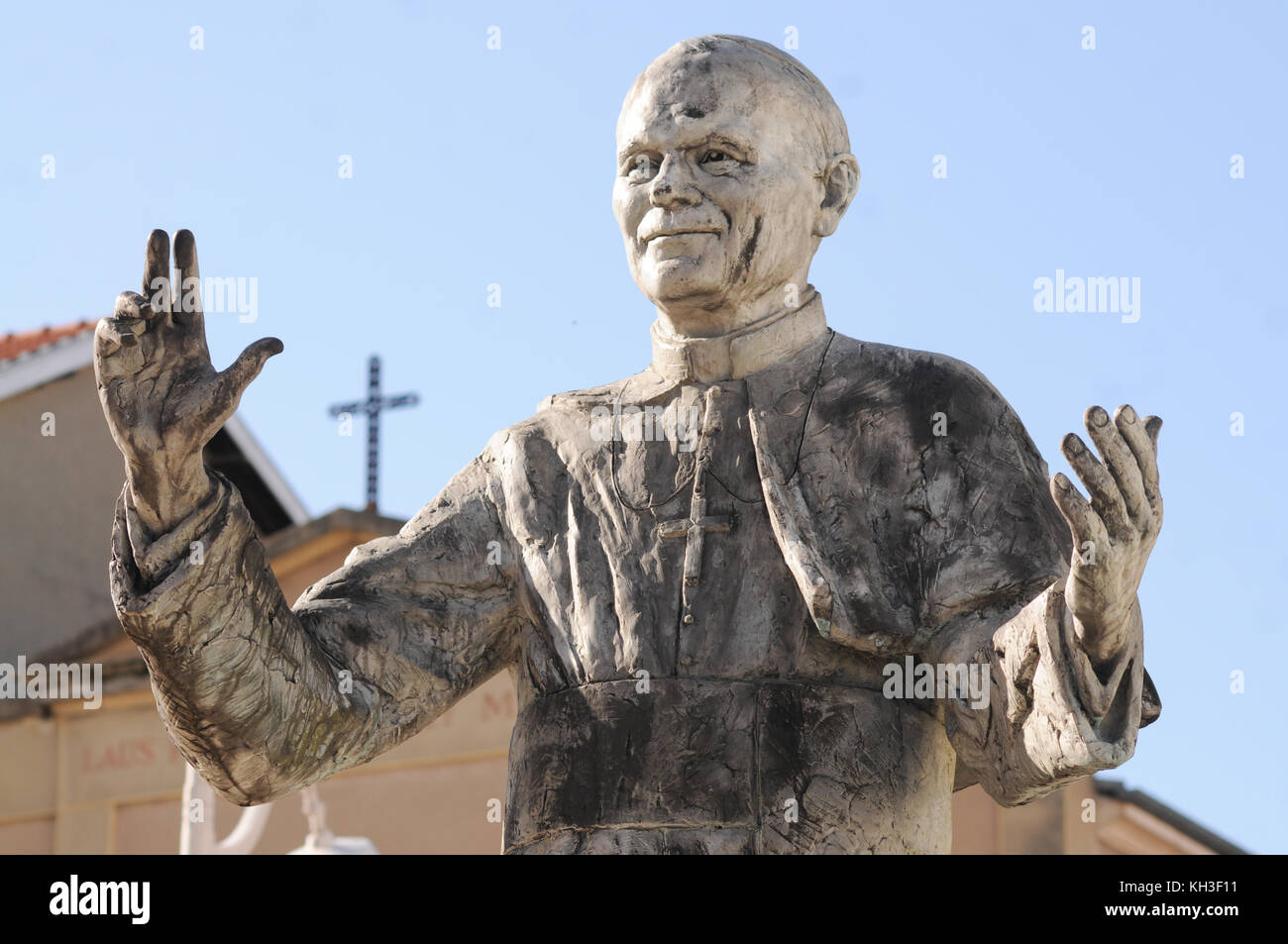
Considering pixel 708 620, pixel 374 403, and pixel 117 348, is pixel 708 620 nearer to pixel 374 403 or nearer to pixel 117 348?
pixel 117 348

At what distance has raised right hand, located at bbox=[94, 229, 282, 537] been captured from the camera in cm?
823

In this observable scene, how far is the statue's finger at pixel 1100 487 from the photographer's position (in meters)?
7.73

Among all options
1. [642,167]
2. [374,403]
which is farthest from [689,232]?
[374,403]

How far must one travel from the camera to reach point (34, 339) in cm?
3547

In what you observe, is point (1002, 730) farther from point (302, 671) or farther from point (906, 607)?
point (302, 671)

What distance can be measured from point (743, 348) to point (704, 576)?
31.4 inches

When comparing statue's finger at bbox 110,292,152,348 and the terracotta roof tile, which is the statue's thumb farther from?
the terracotta roof tile

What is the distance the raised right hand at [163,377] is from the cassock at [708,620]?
16 cm

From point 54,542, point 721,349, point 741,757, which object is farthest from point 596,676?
point 54,542

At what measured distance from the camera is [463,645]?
9.31 m

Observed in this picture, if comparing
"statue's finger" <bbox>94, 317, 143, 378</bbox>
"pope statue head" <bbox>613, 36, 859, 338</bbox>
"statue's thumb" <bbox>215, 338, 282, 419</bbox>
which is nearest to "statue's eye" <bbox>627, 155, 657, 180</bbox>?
"pope statue head" <bbox>613, 36, 859, 338</bbox>

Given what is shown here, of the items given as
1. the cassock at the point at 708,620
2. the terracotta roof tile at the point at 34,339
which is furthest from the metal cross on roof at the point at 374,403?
the cassock at the point at 708,620
